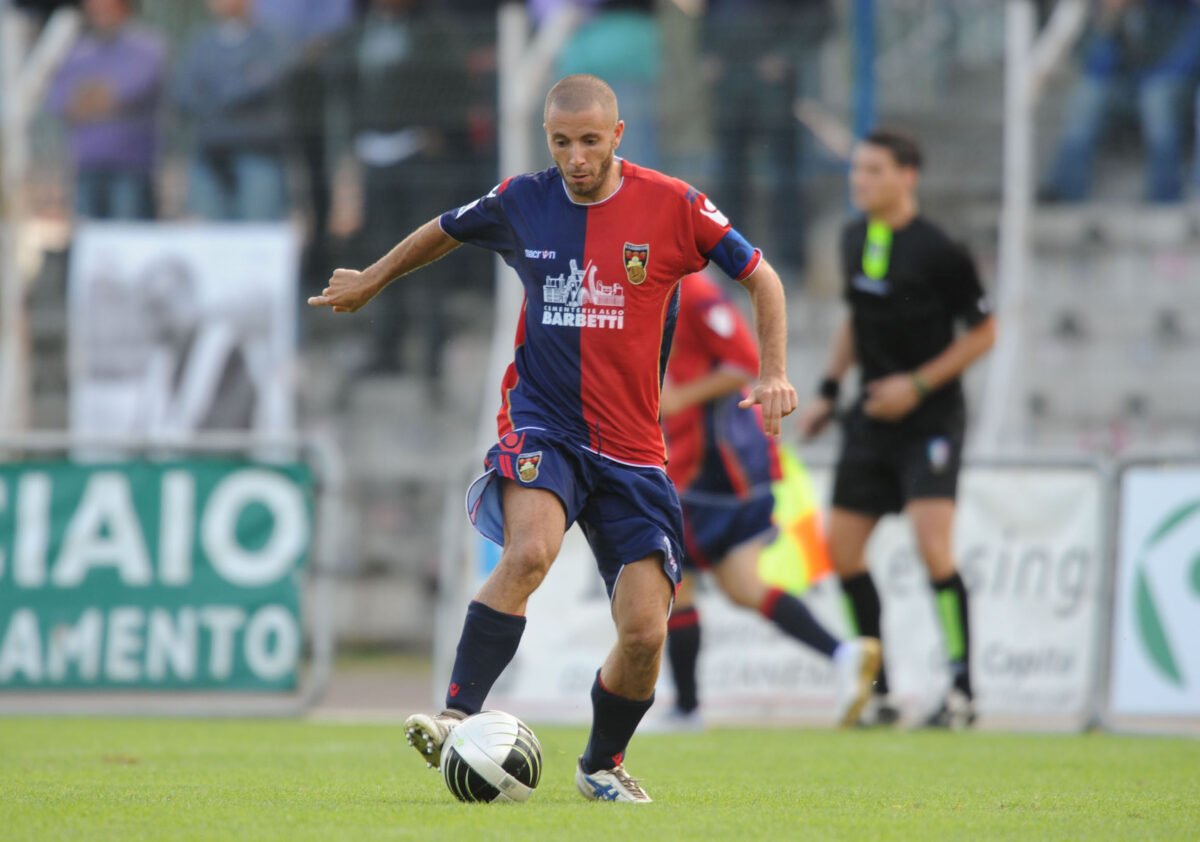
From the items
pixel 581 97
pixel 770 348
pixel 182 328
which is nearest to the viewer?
pixel 581 97

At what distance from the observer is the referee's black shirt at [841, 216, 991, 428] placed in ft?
30.4

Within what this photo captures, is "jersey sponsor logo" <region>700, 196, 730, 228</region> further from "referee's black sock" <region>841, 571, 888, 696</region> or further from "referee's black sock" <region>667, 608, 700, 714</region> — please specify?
"referee's black sock" <region>841, 571, 888, 696</region>

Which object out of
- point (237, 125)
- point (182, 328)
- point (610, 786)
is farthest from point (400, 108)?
point (610, 786)

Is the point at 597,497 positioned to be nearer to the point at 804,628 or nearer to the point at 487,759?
the point at 487,759

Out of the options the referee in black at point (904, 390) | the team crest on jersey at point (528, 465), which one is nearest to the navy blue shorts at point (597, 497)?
the team crest on jersey at point (528, 465)

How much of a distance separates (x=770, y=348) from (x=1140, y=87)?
26.7 ft

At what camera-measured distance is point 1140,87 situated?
1306 cm

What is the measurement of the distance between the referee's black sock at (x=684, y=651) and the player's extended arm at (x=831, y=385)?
1088 mm

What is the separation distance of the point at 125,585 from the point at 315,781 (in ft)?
13.9

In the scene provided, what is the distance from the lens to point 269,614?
1029cm

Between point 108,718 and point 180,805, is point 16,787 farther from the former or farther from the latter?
point 108,718

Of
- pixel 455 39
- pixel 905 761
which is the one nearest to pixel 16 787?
pixel 905 761

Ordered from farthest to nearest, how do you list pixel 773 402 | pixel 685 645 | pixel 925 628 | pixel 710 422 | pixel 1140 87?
pixel 1140 87 < pixel 925 628 < pixel 710 422 < pixel 685 645 < pixel 773 402

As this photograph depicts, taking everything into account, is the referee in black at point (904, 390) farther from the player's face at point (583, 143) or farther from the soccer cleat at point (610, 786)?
the player's face at point (583, 143)
